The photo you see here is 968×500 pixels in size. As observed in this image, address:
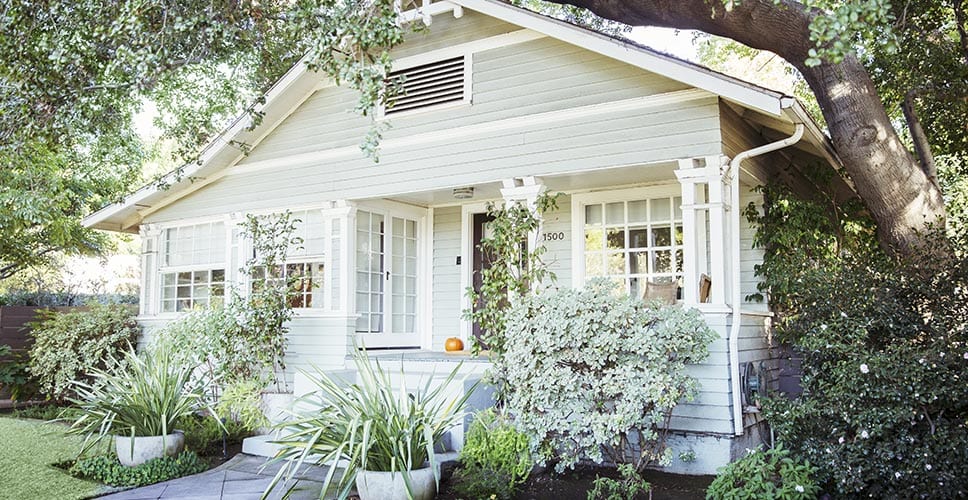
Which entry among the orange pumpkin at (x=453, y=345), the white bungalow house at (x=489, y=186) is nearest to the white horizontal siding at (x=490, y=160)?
the white bungalow house at (x=489, y=186)

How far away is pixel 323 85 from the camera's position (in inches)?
384

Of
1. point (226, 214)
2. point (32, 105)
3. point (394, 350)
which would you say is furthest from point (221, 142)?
point (394, 350)

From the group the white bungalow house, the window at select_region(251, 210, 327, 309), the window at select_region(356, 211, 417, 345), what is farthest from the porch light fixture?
the window at select_region(251, 210, 327, 309)

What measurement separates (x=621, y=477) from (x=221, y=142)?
21.9 ft

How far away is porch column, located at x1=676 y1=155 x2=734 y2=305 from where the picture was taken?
6977mm

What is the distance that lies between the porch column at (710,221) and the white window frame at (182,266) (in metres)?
6.23

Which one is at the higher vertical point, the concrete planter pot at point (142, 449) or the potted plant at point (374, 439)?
the potted plant at point (374, 439)

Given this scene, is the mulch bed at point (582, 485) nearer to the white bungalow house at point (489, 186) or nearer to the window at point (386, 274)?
the white bungalow house at point (489, 186)

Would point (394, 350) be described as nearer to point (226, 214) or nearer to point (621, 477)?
point (226, 214)

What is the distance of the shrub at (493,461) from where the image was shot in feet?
19.1

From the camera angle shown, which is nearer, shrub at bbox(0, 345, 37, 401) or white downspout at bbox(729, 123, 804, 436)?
white downspout at bbox(729, 123, 804, 436)

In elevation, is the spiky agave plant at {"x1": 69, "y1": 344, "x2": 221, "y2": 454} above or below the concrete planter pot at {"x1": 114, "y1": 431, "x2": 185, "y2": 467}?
above

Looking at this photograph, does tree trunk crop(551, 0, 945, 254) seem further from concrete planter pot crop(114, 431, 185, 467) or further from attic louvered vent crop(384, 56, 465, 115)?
concrete planter pot crop(114, 431, 185, 467)

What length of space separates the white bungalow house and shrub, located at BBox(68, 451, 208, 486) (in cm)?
243
